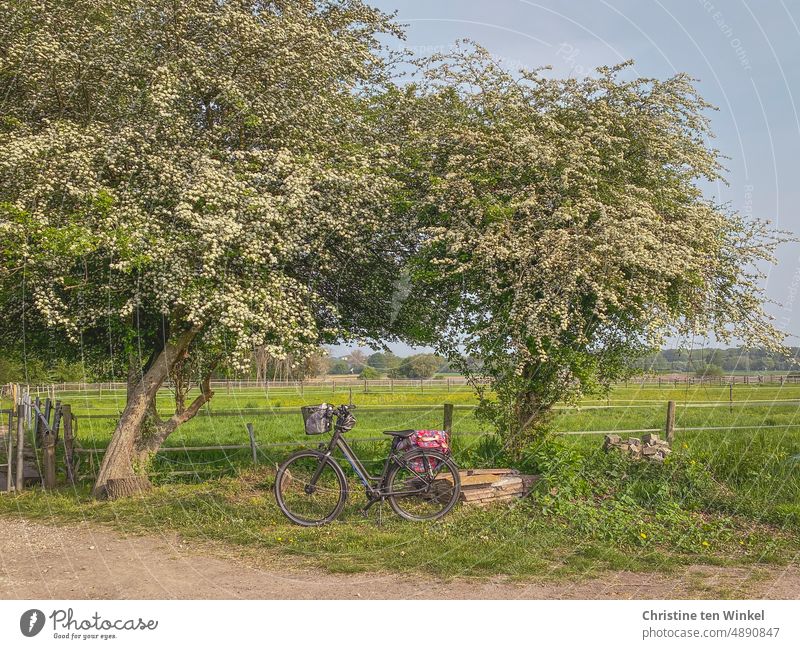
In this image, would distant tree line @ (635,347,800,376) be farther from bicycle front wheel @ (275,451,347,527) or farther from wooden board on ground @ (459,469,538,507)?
bicycle front wheel @ (275,451,347,527)

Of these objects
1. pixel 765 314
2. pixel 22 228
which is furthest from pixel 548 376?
pixel 22 228

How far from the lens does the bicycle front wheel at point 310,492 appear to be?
33.4 feet

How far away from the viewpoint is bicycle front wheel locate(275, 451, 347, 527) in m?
10.2

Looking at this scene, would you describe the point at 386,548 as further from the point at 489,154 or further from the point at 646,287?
the point at 489,154

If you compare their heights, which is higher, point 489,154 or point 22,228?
point 489,154

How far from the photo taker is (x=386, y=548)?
9.20m

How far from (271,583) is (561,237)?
7.46 metres

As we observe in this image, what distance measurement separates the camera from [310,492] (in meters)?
10.3

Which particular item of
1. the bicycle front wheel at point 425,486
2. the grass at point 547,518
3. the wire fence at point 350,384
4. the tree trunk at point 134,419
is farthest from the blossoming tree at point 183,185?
the wire fence at point 350,384

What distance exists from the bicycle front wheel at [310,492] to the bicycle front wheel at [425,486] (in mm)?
850

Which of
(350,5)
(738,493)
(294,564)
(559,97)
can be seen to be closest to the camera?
(294,564)

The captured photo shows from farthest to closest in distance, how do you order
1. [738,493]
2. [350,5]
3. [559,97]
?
[350,5] < [559,97] < [738,493]

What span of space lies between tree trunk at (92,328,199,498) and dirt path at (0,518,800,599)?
4.58 metres

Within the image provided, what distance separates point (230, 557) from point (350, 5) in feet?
45.2
